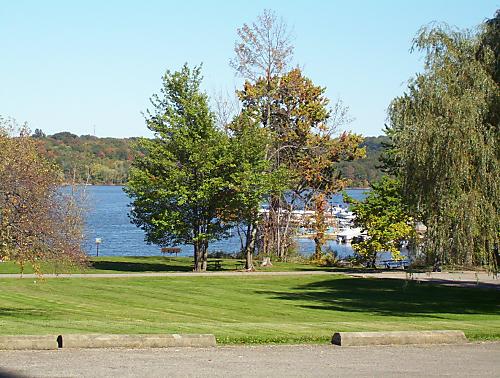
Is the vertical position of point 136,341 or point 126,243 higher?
point 126,243

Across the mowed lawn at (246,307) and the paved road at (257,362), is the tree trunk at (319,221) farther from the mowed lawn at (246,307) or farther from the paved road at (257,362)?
the paved road at (257,362)

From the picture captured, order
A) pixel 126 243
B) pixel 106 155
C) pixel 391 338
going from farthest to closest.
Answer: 1. pixel 106 155
2. pixel 126 243
3. pixel 391 338

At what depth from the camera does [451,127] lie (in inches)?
969

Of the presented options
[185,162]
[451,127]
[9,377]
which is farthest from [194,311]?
[185,162]

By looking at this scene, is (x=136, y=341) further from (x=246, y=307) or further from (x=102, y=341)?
(x=246, y=307)

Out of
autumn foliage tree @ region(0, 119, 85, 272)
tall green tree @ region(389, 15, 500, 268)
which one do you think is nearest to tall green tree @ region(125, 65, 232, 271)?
tall green tree @ region(389, 15, 500, 268)

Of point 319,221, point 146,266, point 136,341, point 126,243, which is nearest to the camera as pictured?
point 136,341

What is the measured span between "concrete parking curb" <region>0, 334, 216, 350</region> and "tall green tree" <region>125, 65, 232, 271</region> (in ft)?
103

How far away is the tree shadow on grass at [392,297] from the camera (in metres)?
28.2

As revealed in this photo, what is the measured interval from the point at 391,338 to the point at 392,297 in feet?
69.2

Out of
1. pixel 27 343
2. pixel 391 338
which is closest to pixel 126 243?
pixel 391 338

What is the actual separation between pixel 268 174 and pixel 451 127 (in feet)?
76.5

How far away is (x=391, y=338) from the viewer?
43.5ft

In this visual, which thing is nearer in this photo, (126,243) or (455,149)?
(455,149)
